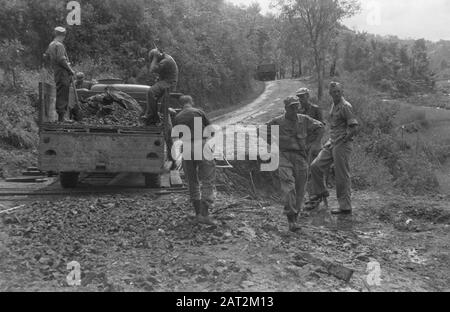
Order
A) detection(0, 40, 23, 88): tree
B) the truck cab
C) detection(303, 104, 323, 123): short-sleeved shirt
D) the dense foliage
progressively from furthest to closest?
1. the truck cab
2. the dense foliage
3. detection(0, 40, 23, 88): tree
4. detection(303, 104, 323, 123): short-sleeved shirt

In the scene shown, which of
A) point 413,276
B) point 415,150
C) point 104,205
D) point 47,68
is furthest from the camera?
point 415,150

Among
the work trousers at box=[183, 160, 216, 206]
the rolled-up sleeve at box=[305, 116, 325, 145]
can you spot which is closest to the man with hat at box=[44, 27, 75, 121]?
the work trousers at box=[183, 160, 216, 206]

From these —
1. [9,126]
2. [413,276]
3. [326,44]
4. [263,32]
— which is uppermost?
[263,32]

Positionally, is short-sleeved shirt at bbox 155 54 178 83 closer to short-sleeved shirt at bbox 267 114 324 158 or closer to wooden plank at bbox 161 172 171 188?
wooden plank at bbox 161 172 171 188

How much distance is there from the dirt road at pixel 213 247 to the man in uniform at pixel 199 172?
252mm

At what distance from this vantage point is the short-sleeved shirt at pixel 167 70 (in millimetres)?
8734

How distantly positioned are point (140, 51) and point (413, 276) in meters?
18.4

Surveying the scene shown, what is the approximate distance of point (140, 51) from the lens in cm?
2222

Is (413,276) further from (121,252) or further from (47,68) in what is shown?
(47,68)

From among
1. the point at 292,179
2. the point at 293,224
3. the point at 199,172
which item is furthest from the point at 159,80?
the point at 293,224

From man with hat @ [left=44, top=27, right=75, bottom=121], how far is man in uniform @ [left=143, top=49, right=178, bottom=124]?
142 centimetres

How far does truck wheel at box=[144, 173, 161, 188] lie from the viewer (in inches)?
344

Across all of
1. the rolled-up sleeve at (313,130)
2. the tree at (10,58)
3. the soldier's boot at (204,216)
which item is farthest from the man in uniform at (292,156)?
the tree at (10,58)

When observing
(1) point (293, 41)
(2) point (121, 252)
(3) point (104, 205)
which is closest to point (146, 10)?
(1) point (293, 41)
